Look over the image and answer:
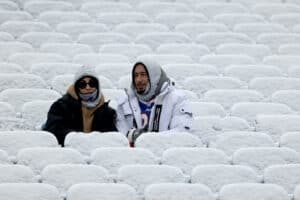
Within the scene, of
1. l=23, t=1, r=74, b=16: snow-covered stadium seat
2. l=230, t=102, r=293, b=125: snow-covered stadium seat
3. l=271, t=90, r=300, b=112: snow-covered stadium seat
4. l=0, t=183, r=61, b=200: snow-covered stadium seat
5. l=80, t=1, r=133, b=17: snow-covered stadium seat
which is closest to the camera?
l=0, t=183, r=61, b=200: snow-covered stadium seat

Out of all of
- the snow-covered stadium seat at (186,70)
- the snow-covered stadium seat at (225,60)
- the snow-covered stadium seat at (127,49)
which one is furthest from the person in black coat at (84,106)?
the snow-covered stadium seat at (225,60)

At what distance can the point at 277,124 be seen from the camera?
683cm

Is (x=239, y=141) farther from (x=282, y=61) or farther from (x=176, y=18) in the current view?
(x=176, y=18)

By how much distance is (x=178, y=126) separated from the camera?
6672 mm

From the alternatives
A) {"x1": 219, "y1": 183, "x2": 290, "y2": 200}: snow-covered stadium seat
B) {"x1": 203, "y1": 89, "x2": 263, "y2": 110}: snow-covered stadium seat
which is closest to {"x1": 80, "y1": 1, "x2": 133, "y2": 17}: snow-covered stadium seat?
{"x1": 203, "y1": 89, "x2": 263, "y2": 110}: snow-covered stadium seat

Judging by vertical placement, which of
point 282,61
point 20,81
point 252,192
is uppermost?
point 282,61

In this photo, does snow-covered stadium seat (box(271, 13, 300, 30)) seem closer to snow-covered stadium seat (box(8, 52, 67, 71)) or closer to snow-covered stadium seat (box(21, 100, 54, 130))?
snow-covered stadium seat (box(8, 52, 67, 71))

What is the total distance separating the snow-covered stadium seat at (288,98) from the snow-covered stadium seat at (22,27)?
1.91 meters

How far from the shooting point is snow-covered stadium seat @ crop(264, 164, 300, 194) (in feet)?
19.3

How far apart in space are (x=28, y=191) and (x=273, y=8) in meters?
4.50

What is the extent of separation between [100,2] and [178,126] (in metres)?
2.61

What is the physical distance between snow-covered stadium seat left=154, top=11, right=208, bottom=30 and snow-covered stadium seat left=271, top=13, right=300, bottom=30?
62cm

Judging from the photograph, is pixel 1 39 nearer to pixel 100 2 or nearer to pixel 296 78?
pixel 100 2

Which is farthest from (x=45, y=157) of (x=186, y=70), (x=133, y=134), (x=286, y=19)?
(x=286, y=19)
